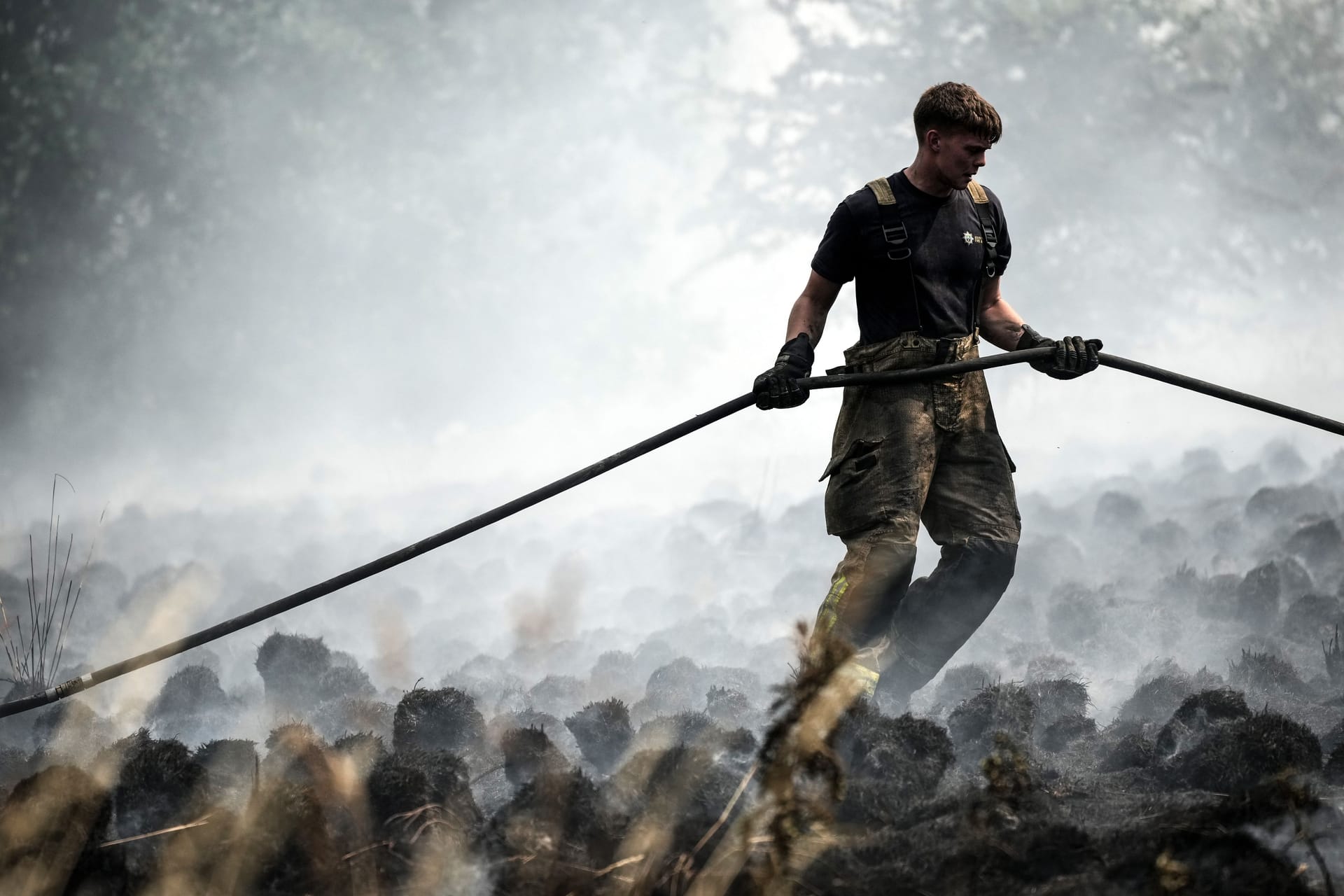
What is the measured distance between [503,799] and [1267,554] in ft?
26.0

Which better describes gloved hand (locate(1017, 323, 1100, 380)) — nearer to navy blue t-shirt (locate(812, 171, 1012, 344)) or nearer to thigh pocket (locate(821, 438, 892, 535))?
navy blue t-shirt (locate(812, 171, 1012, 344))

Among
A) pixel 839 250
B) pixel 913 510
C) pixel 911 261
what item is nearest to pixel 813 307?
pixel 839 250

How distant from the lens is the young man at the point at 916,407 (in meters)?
4.42

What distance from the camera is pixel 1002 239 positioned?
16.1 ft

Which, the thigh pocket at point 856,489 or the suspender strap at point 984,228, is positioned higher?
the suspender strap at point 984,228

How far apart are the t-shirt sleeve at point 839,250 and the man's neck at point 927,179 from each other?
1.05ft

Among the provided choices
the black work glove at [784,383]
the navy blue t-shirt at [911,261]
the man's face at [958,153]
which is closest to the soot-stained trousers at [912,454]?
the navy blue t-shirt at [911,261]

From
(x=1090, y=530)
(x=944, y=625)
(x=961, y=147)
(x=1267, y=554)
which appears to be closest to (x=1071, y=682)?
(x=944, y=625)

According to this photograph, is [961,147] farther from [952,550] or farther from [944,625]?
[944,625]

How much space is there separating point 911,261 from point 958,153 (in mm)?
453

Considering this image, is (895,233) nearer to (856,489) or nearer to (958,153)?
(958,153)

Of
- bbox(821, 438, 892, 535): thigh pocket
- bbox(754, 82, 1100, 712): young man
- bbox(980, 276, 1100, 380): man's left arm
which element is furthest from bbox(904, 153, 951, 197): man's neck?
bbox(821, 438, 892, 535): thigh pocket

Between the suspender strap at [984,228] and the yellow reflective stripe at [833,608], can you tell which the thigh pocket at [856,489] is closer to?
the yellow reflective stripe at [833,608]

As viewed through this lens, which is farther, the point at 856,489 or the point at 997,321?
the point at 997,321
